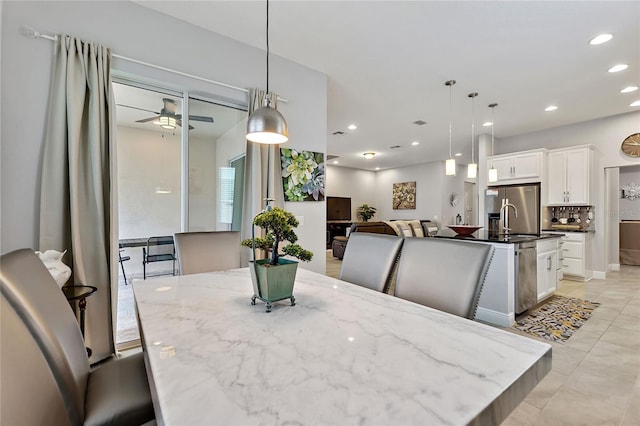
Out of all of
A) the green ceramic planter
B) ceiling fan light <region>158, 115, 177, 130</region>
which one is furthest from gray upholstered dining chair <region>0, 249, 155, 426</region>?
ceiling fan light <region>158, 115, 177, 130</region>

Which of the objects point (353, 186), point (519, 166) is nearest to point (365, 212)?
point (353, 186)

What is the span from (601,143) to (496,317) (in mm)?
4566

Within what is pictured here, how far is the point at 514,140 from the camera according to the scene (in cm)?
617

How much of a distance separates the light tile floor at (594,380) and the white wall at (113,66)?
244cm

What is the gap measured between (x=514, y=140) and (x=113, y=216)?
7.27m

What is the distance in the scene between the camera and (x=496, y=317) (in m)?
3.01

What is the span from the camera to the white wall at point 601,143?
4.91 metres

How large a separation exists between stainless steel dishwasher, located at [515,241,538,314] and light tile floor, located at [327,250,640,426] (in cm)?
47

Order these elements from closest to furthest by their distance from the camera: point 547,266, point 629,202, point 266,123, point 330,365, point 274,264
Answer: point 330,365, point 274,264, point 266,123, point 547,266, point 629,202

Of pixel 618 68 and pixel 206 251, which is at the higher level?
pixel 618 68

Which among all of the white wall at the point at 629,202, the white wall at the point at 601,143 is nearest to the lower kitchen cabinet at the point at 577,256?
the white wall at the point at 601,143

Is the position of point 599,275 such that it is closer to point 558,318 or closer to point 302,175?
point 558,318

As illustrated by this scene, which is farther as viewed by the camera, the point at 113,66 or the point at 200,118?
the point at 200,118

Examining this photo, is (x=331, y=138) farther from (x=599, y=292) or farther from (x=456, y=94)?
(x=599, y=292)
